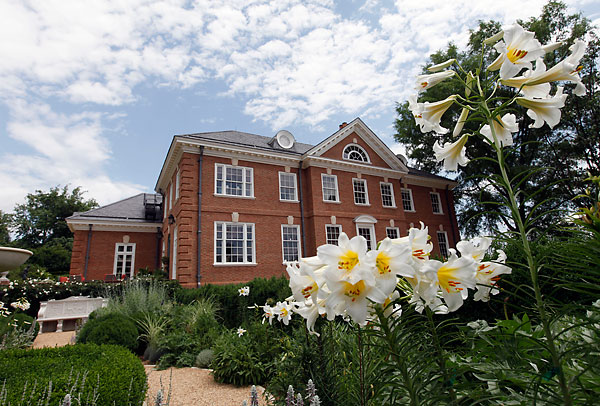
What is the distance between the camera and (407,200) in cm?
2128

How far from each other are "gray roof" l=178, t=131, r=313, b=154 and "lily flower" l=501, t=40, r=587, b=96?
14.8 m

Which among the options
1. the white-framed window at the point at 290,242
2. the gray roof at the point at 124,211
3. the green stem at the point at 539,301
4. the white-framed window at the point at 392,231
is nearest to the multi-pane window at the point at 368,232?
the white-framed window at the point at 392,231

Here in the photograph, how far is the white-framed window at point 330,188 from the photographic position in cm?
1734

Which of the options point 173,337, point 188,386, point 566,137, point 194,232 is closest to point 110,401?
point 188,386

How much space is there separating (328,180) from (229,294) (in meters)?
10.1

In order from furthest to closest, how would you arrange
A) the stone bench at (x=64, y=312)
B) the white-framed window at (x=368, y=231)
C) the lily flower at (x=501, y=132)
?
the white-framed window at (x=368, y=231) → the stone bench at (x=64, y=312) → the lily flower at (x=501, y=132)

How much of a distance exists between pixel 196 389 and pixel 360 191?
595 inches

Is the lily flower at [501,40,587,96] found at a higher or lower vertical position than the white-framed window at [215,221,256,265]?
lower

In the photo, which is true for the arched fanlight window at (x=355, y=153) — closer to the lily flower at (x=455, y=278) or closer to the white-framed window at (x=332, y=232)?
the white-framed window at (x=332, y=232)

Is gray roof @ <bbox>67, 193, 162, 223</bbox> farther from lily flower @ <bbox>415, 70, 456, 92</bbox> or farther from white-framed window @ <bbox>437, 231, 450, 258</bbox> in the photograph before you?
lily flower @ <bbox>415, 70, 456, 92</bbox>

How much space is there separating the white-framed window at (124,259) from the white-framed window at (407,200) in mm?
18000

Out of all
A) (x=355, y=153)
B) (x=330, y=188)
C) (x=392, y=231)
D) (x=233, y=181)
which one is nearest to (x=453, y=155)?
(x=233, y=181)

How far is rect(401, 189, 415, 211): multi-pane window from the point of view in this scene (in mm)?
21130

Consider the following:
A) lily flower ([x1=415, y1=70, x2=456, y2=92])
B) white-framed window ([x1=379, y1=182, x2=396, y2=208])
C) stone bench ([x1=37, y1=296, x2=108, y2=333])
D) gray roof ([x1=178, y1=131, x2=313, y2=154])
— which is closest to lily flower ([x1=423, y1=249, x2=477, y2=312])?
lily flower ([x1=415, y1=70, x2=456, y2=92])
